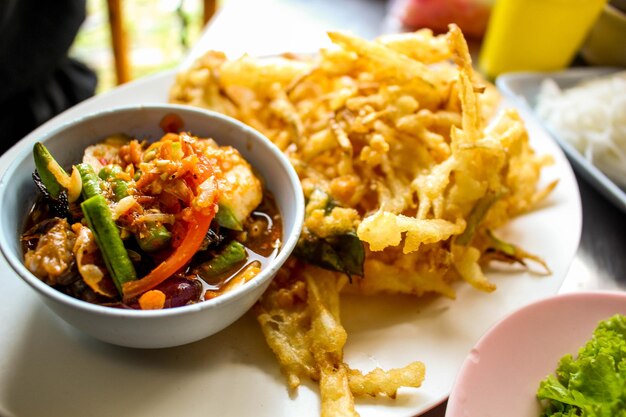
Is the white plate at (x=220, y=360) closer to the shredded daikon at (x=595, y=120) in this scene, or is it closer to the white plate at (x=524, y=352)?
the white plate at (x=524, y=352)

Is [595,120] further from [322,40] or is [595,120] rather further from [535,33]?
[322,40]

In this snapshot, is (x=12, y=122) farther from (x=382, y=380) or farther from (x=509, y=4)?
(x=509, y=4)

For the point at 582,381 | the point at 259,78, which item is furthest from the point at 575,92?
the point at 582,381

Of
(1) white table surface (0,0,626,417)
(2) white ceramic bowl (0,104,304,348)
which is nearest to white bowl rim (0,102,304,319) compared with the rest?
(2) white ceramic bowl (0,104,304,348)

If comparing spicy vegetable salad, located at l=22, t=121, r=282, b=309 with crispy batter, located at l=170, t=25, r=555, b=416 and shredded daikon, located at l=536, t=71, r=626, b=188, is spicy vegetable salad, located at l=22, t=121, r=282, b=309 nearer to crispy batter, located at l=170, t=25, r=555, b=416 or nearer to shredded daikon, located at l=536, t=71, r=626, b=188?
crispy batter, located at l=170, t=25, r=555, b=416

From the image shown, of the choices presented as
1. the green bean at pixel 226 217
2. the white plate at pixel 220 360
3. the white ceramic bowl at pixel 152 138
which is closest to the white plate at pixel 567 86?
the white plate at pixel 220 360
